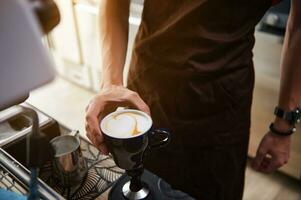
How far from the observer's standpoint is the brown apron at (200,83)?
700mm

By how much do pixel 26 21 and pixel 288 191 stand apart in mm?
1539

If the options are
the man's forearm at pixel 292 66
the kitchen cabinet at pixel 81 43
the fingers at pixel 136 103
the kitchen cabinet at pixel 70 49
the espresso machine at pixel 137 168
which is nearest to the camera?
the espresso machine at pixel 137 168

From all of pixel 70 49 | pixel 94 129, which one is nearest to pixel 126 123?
pixel 94 129

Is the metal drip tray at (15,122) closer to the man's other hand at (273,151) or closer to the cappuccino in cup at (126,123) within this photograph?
the cappuccino in cup at (126,123)

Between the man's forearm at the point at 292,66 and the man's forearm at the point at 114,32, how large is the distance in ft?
1.26

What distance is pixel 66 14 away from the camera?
2.23 m

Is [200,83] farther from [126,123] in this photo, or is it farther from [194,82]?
[126,123]

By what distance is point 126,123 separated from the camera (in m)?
0.54

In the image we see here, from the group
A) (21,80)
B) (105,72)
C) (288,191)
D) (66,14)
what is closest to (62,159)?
(105,72)

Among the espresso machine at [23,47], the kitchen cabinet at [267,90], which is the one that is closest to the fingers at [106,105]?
the espresso machine at [23,47]

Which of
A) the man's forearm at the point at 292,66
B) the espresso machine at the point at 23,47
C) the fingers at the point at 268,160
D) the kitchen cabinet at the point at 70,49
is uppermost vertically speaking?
the espresso machine at the point at 23,47

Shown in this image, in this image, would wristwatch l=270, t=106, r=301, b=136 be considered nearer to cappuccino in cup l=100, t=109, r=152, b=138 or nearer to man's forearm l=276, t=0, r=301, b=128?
man's forearm l=276, t=0, r=301, b=128

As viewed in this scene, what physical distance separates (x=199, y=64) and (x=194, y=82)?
0.04 m

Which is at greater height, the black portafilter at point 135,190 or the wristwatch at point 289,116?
the black portafilter at point 135,190
